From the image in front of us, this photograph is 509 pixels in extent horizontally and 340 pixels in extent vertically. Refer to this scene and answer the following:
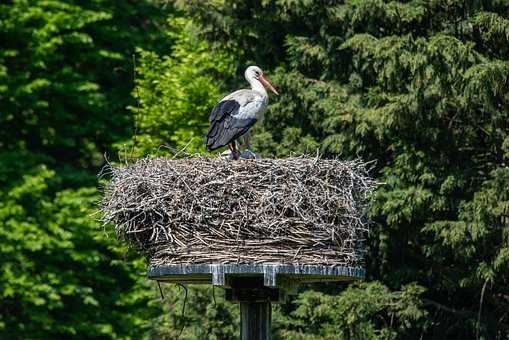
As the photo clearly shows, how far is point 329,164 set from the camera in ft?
41.2

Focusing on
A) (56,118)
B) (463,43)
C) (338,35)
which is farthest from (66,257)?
(463,43)

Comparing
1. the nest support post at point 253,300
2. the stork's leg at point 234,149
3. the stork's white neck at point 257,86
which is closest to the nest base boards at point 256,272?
the nest support post at point 253,300

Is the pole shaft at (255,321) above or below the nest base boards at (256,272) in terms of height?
below

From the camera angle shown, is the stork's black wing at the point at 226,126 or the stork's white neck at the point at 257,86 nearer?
the stork's black wing at the point at 226,126

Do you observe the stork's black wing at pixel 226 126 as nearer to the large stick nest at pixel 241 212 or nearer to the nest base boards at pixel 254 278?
the large stick nest at pixel 241 212

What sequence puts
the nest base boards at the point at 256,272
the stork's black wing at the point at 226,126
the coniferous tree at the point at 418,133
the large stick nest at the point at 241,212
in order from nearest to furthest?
the nest base boards at the point at 256,272 → the large stick nest at the point at 241,212 → the stork's black wing at the point at 226,126 → the coniferous tree at the point at 418,133

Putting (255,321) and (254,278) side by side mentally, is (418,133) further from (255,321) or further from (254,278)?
(255,321)

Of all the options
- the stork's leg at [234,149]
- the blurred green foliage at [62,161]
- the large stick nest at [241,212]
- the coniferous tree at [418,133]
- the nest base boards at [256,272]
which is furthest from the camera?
the blurred green foliage at [62,161]

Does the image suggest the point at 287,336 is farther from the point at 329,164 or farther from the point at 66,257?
the point at 66,257

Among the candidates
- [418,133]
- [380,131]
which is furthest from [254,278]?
[418,133]

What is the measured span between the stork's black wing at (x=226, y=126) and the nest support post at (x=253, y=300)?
130 centimetres

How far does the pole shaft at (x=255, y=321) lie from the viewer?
12609 millimetres

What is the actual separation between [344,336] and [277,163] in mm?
5136

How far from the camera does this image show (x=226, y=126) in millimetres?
13258
